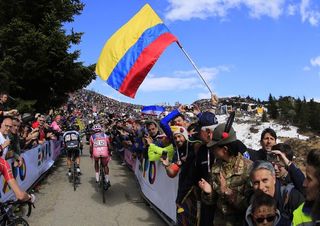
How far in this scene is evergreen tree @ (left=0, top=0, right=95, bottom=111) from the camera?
21.6 metres

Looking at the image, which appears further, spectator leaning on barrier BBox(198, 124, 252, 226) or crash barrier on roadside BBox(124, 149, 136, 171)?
crash barrier on roadside BBox(124, 149, 136, 171)

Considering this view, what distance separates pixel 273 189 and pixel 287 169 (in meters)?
0.62

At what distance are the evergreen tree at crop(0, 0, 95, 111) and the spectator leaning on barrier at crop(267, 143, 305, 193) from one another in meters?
17.5

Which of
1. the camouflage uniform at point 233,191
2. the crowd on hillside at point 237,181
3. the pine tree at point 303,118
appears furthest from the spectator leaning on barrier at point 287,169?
the pine tree at point 303,118

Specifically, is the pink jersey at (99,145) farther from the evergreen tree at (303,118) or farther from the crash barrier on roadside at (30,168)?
the evergreen tree at (303,118)

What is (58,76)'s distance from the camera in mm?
23656

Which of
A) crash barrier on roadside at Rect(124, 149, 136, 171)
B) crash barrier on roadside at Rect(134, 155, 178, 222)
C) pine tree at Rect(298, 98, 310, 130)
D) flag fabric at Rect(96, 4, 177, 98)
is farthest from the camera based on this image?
pine tree at Rect(298, 98, 310, 130)

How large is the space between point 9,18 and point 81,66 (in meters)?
4.66

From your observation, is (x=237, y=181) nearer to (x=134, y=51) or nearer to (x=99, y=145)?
(x=134, y=51)

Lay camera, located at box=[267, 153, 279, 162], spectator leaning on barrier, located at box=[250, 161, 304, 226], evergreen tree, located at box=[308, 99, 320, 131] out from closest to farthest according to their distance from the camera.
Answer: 1. spectator leaning on barrier, located at box=[250, 161, 304, 226]
2. camera, located at box=[267, 153, 279, 162]
3. evergreen tree, located at box=[308, 99, 320, 131]

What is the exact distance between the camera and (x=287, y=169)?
14.3 feet

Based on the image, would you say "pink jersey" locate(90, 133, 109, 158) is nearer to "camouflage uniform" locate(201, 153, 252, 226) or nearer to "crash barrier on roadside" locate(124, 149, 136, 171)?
"crash barrier on roadside" locate(124, 149, 136, 171)

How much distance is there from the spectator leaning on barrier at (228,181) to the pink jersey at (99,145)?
7350 mm

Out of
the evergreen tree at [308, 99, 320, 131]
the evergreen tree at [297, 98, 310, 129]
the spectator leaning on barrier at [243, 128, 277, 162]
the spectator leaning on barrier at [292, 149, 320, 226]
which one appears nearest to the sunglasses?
the spectator leaning on barrier at [292, 149, 320, 226]
